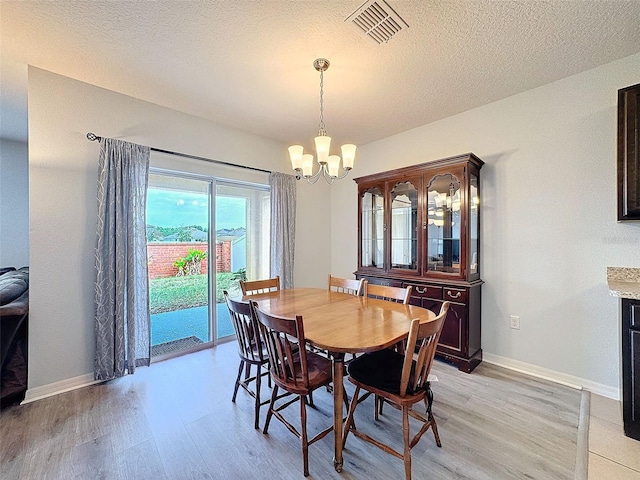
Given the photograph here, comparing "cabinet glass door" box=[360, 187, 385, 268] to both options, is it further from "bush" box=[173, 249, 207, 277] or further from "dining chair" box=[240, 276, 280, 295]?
"bush" box=[173, 249, 207, 277]

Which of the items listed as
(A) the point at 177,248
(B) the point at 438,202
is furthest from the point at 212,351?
(B) the point at 438,202

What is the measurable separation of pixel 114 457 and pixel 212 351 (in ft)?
5.17

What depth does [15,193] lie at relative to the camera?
11.8ft

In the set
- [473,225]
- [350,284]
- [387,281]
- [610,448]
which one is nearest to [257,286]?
[350,284]

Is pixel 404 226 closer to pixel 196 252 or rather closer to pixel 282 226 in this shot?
pixel 282 226

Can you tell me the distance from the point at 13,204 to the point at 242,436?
4355 mm

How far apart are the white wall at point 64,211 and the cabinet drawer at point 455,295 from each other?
3.45 meters

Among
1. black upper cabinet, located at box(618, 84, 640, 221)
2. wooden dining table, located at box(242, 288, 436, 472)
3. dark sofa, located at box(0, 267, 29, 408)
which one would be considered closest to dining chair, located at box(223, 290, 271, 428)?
wooden dining table, located at box(242, 288, 436, 472)

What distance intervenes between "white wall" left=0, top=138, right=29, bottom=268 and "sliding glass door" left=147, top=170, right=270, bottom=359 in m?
2.27

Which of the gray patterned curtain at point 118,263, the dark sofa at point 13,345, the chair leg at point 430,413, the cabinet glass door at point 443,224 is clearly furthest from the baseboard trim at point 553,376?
the dark sofa at point 13,345

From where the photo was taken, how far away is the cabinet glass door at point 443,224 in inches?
112

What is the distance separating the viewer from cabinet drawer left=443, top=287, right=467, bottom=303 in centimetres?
268

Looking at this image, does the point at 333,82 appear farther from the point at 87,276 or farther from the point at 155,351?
the point at 155,351

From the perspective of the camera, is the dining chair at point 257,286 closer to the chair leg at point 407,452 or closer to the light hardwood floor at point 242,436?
the light hardwood floor at point 242,436
